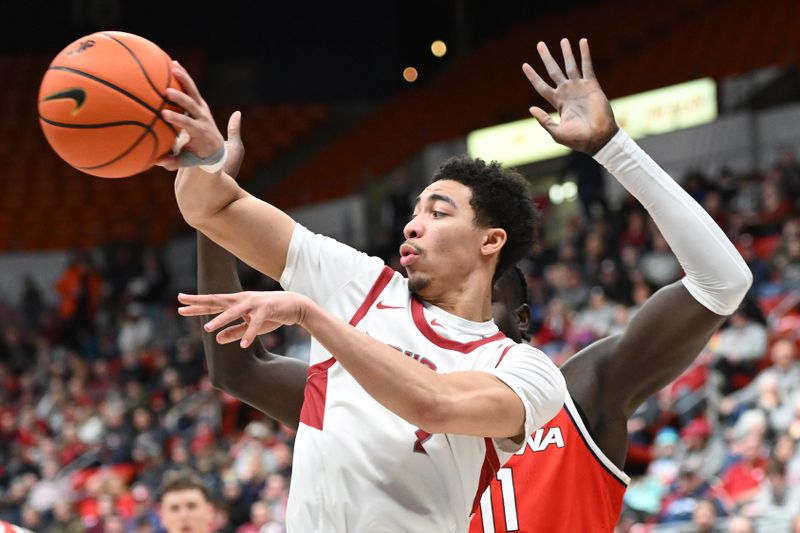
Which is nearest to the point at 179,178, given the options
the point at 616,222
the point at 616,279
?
the point at 616,279

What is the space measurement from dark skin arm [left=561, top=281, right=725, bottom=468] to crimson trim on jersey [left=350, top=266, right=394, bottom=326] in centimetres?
93

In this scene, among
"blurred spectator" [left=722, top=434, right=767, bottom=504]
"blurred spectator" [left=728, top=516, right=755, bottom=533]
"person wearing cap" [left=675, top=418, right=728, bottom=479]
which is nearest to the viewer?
"blurred spectator" [left=728, top=516, right=755, bottom=533]

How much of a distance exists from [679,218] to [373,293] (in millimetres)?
953

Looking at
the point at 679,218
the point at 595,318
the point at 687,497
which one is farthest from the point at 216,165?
the point at 595,318

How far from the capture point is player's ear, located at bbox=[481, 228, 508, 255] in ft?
11.5

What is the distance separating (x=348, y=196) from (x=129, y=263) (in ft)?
12.0

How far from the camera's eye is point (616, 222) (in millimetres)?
13891

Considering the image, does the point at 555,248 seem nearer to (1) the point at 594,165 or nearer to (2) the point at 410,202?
(1) the point at 594,165

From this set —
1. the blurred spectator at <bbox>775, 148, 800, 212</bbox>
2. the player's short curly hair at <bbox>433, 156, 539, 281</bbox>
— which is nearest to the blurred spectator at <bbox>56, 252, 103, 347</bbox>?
the blurred spectator at <bbox>775, 148, 800, 212</bbox>

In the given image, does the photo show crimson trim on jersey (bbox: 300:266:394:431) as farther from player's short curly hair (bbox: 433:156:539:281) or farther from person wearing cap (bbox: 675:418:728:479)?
person wearing cap (bbox: 675:418:728:479)

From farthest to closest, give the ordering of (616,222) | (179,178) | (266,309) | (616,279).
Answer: (616,222), (616,279), (179,178), (266,309)

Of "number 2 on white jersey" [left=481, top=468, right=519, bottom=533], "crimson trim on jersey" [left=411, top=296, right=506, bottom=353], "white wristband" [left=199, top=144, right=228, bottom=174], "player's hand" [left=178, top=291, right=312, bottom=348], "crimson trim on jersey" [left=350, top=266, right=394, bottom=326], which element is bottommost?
"number 2 on white jersey" [left=481, top=468, right=519, bottom=533]

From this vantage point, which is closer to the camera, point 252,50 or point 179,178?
point 179,178

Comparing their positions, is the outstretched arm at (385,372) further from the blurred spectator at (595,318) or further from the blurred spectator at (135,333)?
the blurred spectator at (135,333)
